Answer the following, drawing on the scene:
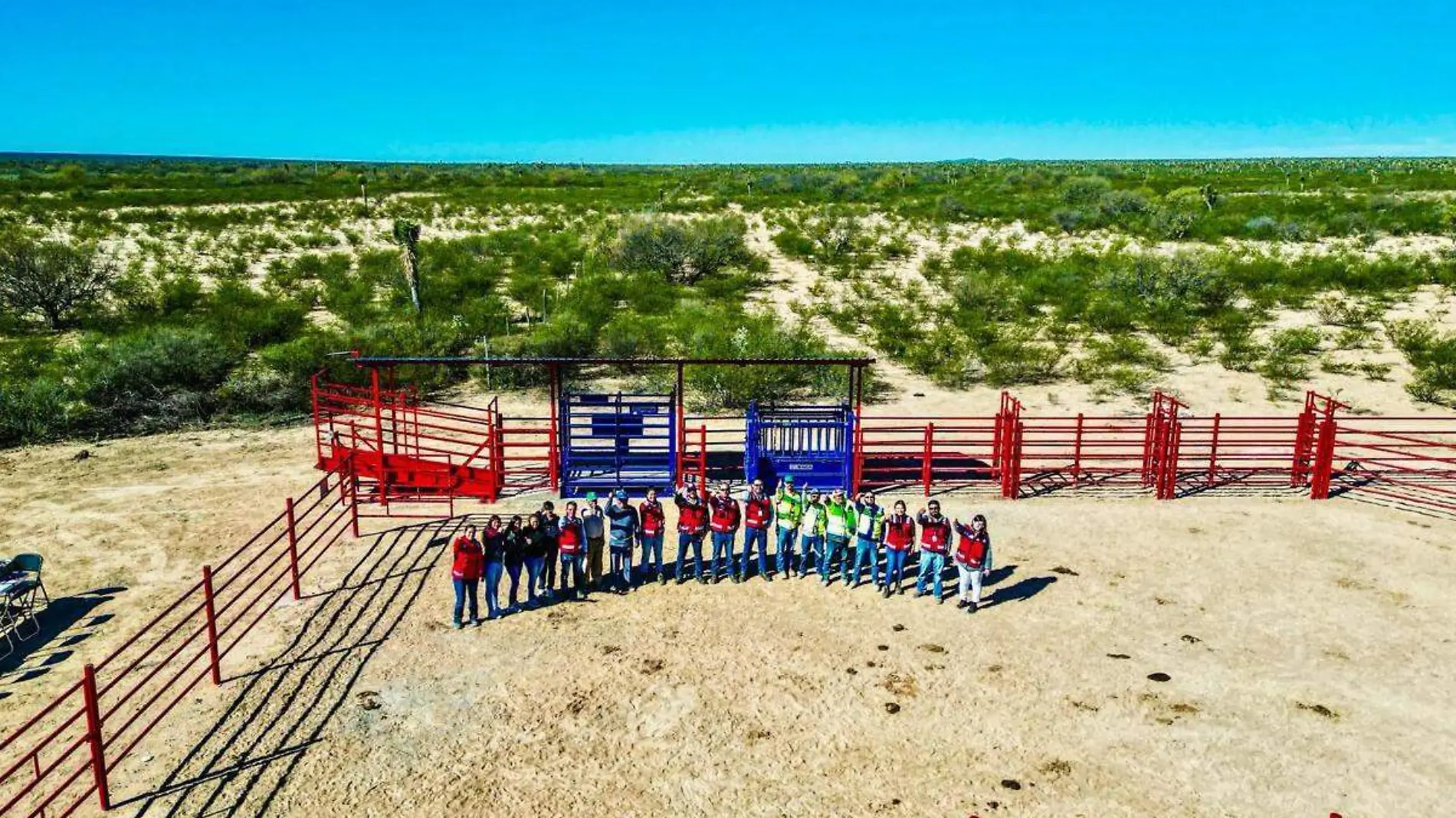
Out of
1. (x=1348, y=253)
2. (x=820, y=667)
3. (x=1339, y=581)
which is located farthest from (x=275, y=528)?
(x=1348, y=253)

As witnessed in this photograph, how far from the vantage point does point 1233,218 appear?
44688 millimetres

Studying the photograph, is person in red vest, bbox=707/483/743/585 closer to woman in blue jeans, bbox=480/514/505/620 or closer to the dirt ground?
the dirt ground

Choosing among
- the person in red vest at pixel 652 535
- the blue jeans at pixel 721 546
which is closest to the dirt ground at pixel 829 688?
the person in red vest at pixel 652 535

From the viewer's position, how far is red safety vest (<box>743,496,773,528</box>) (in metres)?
10.8

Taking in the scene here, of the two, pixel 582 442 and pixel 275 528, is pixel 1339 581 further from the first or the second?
pixel 275 528

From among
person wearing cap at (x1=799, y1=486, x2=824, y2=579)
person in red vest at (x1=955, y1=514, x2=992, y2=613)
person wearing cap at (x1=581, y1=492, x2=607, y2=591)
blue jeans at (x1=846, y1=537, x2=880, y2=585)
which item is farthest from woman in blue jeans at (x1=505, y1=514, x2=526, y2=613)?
person in red vest at (x1=955, y1=514, x2=992, y2=613)

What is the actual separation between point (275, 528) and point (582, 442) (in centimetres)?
578

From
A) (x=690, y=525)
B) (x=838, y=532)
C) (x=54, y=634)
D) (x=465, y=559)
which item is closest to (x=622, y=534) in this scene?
(x=690, y=525)

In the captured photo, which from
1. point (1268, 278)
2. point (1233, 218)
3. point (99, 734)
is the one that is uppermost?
point (1233, 218)

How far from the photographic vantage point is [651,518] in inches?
415

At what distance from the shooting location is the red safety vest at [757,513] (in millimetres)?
10781

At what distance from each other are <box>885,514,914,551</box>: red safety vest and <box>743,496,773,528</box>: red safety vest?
1391mm

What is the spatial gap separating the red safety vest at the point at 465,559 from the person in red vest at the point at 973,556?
5.00 m

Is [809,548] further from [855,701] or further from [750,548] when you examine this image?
[855,701]
